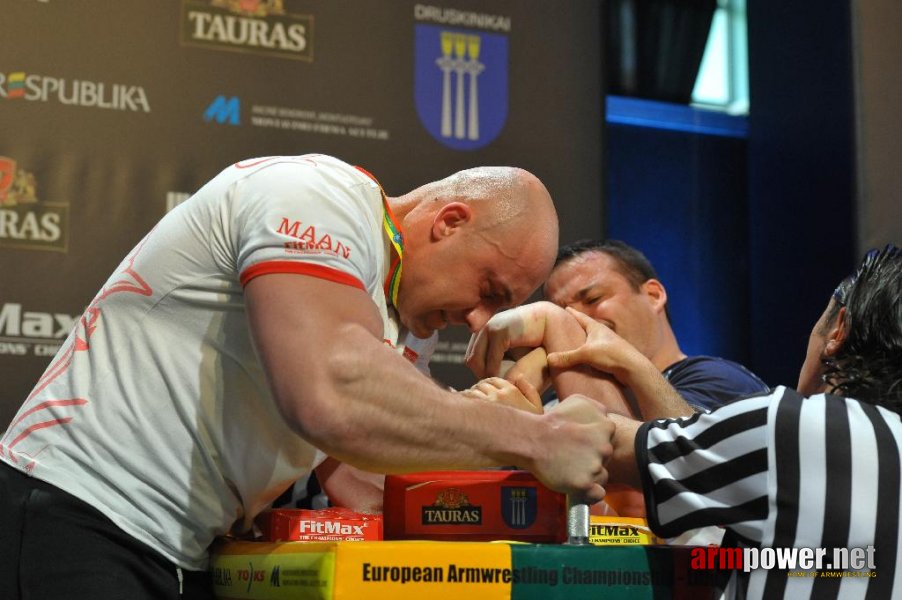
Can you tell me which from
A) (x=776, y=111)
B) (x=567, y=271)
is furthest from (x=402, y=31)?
(x=776, y=111)

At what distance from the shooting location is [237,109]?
2920 millimetres

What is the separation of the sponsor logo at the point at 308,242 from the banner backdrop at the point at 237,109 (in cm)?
165

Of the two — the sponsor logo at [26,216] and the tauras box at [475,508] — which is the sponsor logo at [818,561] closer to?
the tauras box at [475,508]

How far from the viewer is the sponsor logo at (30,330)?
2623mm

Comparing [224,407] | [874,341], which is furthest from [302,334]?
[874,341]

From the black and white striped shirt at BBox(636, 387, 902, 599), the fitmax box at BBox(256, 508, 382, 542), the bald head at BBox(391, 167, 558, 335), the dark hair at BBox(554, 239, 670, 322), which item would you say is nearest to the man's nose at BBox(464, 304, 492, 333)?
the bald head at BBox(391, 167, 558, 335)

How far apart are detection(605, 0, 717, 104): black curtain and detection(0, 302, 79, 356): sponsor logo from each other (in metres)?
2.47

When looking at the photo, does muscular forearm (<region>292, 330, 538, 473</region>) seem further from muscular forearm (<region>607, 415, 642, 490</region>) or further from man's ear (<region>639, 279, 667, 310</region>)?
man's ear (<region>639, 279, 667, 310</region>)

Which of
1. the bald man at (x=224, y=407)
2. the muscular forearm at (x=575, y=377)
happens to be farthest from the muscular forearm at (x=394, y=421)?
the muscular forearm at (x=575, y=377)

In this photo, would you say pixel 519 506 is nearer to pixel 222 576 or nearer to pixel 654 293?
pixel 222 576

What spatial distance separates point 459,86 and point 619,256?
28.3 inches

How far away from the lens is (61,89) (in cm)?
275

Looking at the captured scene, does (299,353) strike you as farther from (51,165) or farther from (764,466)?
(51,165)

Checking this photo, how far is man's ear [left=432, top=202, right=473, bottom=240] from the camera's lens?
1663mm
